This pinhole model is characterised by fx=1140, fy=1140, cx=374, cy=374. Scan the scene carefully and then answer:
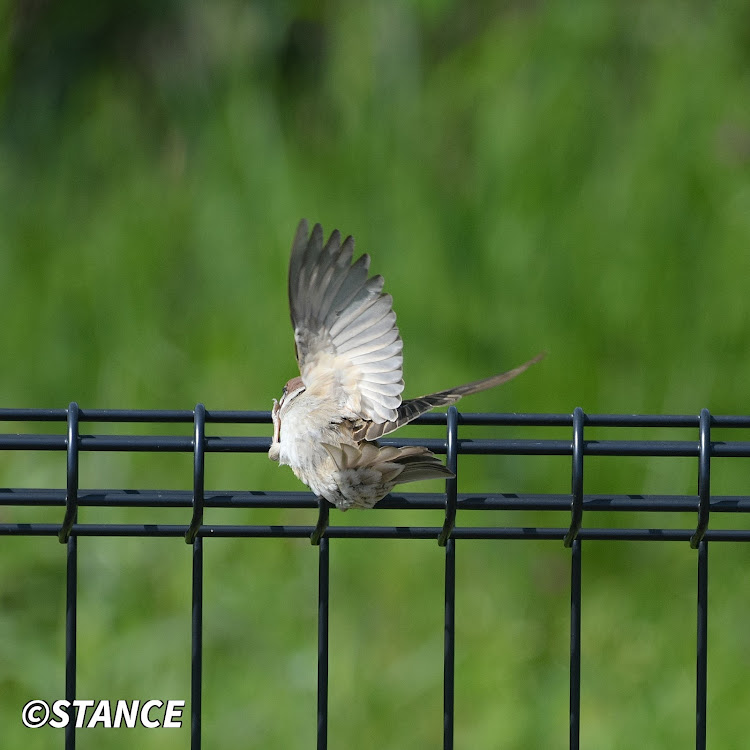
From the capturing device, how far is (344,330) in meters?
1.06

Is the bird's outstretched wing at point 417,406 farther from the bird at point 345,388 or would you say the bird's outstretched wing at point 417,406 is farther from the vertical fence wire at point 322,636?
the vertical fence wire at point 322,636

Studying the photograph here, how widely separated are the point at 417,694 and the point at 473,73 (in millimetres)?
1599

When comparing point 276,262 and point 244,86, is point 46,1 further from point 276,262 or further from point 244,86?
point 276,262

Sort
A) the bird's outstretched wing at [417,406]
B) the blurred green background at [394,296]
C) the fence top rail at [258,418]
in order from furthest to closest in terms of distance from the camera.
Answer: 1. the blurred green background at [394,296]
2. the bird's outstretched wing at [417,406]
3. the fence top rail at [258,418]

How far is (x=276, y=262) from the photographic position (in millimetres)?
2693

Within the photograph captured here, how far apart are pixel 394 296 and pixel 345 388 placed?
149 cm

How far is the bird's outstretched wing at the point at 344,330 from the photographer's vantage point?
39.7 inches

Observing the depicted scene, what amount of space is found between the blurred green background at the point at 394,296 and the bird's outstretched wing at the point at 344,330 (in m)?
1.14

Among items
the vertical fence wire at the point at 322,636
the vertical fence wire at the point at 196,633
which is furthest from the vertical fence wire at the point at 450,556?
the vertical fence wire at the point at 196,633

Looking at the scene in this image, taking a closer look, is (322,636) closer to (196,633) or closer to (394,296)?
(196,633)

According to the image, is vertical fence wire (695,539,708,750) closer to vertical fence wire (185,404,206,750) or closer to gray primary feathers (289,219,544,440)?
gray primary feathers (289,219,544,440)

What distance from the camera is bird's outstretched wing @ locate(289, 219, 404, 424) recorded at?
101 cm

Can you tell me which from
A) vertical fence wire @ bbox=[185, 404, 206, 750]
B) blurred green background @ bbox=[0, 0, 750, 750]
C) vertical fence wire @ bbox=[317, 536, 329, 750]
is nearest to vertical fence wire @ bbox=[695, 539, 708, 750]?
vertical fence wire @ bbox=[317, 536, 329, 750]

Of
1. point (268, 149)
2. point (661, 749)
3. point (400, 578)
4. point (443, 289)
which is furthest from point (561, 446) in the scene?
point (268, 149)
